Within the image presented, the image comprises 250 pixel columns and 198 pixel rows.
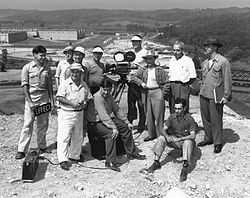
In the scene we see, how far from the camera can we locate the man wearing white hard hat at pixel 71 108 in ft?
17.6

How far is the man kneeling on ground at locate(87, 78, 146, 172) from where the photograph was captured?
18.1 feet

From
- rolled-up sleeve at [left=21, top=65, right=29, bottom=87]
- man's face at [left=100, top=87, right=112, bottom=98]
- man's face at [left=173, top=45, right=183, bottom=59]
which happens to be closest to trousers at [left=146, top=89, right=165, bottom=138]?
man's face at [left=173, top=45, right=183, bottom=59]

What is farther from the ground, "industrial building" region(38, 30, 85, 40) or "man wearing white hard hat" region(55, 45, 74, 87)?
"man wearing white hard hat" region(55, 45, 74, 87)

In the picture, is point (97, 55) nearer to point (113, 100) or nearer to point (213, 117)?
point (113, 100)

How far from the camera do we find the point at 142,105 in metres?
6.81

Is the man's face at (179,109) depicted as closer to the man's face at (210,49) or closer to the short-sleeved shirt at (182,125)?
the short-sleeved shirt at (182,125)

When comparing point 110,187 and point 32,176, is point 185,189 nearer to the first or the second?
point 110,187

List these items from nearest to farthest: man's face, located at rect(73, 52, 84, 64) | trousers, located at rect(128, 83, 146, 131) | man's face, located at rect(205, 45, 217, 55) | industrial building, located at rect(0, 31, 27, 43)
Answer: man's face, located at rect(73, 52, 84, 64), man's face, located at rect(205, 45, 217, 55), trousers, located at rect(128, 83, 146, 131), industrial building, located at rect(0, 31, 27, 43)

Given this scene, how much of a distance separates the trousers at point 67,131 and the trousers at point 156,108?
1.36 metres

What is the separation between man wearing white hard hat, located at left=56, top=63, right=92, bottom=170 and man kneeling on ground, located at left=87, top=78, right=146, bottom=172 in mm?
165

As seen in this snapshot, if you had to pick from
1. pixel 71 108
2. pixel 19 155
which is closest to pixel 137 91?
pixel 71 108

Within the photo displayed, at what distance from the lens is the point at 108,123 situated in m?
5.53

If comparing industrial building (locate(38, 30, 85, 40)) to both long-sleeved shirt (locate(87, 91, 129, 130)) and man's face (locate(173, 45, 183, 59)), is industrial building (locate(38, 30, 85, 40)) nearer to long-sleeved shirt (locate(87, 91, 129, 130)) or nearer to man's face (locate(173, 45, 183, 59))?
man's face (locate(173, 45, 183, 59))

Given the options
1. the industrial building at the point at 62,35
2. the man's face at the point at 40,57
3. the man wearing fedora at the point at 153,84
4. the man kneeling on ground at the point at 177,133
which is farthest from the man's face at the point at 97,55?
the industrial building at the point at 62,35
